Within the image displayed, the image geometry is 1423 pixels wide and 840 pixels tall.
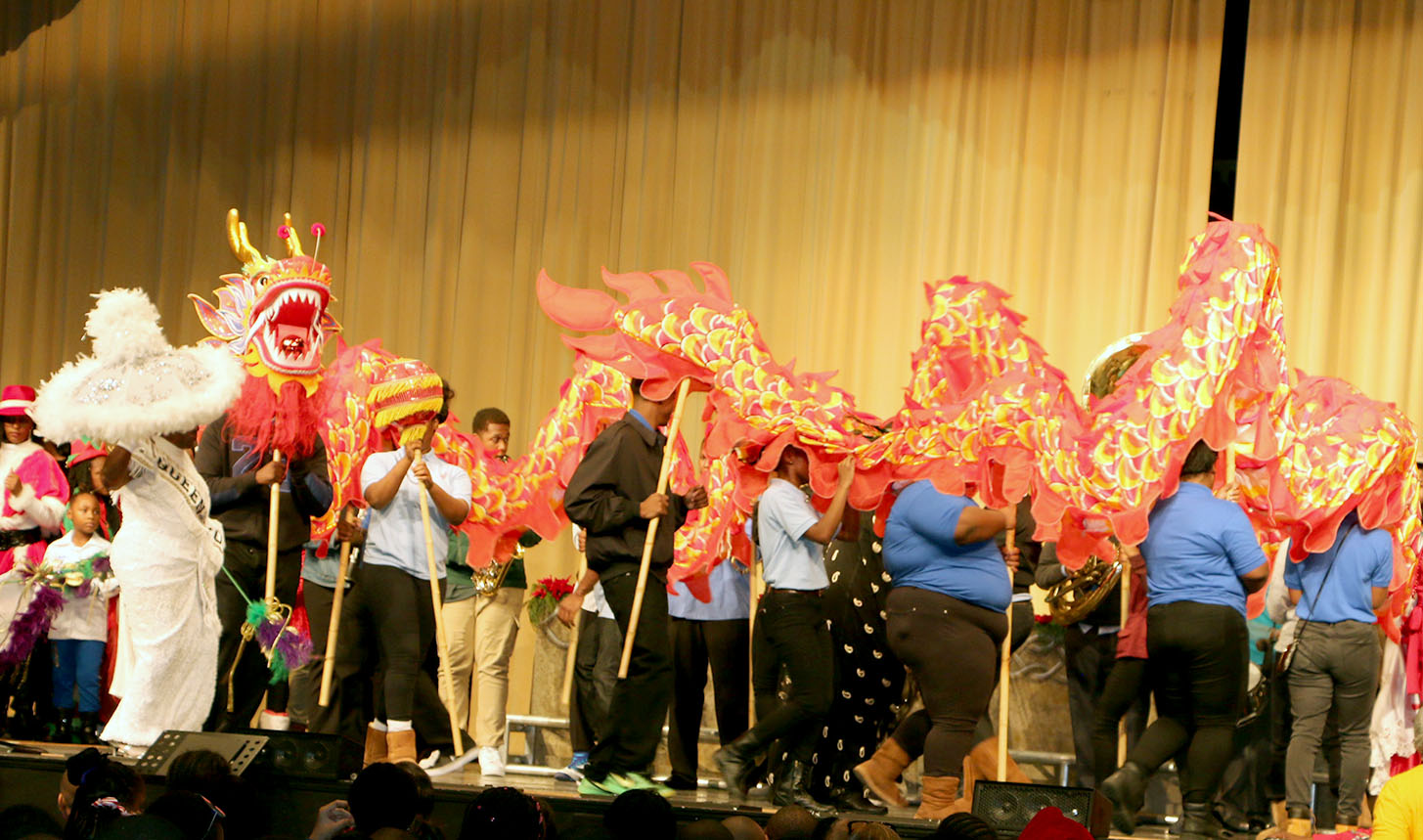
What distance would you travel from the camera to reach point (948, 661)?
227 inches

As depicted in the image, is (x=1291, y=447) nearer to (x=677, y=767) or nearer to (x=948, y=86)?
(x=677, y=767)

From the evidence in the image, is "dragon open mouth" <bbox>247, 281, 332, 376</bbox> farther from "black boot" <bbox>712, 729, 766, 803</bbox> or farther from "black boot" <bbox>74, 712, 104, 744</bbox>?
"black boot" <bbox>712, 729, 766, 803</bbox>

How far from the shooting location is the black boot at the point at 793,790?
618cm

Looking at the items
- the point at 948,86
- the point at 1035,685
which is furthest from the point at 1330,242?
the point at 1035,685

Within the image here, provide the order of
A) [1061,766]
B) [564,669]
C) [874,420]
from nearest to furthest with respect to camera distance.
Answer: [874,420], [1061,766], [564,669]

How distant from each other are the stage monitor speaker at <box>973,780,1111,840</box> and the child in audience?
12.5 feet

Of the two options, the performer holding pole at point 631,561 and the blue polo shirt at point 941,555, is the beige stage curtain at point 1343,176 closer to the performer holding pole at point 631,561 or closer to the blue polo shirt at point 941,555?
the blue polo shirt at point 941,555

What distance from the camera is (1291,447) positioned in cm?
617

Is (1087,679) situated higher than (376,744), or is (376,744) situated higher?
(1087,679)

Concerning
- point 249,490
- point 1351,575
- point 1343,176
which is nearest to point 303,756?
point 249,490

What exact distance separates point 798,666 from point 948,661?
562 millimetres

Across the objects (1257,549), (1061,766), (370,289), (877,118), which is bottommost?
(1061,766)

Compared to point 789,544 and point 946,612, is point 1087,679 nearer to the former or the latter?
point 946,612

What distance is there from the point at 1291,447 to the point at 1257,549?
0.73 meters
